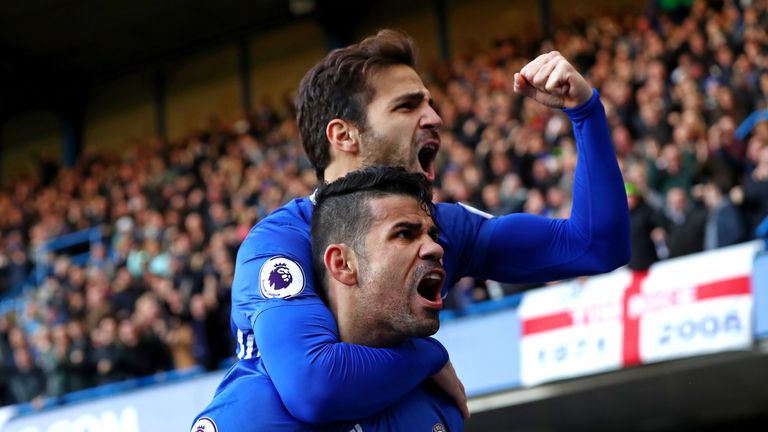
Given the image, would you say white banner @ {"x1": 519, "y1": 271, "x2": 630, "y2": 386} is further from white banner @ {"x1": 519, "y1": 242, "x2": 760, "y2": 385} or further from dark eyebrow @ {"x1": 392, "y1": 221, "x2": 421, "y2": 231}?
dark eyebrow @ {"x1": 392, "y1": 221, "x2": 421, "y2": 231}

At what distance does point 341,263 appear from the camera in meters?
3.35

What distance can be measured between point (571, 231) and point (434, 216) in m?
0.44

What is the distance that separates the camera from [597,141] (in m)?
3.52

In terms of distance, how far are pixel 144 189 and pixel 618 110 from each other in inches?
397

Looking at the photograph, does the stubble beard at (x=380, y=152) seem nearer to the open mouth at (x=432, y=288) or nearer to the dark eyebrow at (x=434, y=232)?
the dark eyebrow at (x=434, y=232)

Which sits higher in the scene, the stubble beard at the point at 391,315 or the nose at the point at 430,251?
the nose at the point at 430,251

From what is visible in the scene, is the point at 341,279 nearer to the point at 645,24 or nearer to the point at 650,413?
the point at 650,413

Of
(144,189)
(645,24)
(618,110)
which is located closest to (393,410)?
(618,110)

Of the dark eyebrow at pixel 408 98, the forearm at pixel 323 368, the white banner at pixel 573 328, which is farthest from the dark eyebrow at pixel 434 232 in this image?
the white banner at pixel 573 328

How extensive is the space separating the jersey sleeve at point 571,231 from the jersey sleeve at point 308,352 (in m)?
0.47

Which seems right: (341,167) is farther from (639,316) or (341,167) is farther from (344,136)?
(639,316)

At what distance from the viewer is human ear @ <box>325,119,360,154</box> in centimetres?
369

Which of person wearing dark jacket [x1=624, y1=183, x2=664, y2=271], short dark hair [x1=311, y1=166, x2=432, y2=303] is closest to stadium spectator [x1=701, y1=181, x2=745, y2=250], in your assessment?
person wearing dark jacket [x1=624, y1=183, x2=664, y2=271]

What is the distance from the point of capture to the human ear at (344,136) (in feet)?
12.1
